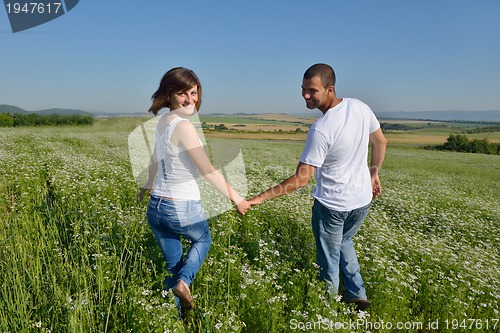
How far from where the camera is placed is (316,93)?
11.7 feet

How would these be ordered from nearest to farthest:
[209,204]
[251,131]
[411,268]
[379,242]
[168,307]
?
[168,307], [411,268], [379,242], [209,204], [251,131]

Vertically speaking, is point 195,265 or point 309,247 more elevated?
point 195,265

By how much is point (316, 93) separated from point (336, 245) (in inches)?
65.4

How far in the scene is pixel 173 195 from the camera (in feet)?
10.6

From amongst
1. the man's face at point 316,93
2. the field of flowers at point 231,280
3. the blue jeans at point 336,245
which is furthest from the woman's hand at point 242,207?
the man's face at point 316,93

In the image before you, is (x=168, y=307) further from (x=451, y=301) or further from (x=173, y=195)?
(x=451, y=301)

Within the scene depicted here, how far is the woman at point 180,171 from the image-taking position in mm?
3096

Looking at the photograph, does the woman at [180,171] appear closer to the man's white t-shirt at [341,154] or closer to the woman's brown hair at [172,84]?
the woman's brown hair at [172,84]

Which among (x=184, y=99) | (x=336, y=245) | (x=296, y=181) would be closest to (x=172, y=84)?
(x=184, y=99)

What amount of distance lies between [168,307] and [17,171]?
849cm

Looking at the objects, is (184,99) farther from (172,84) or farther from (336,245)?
(336,245)

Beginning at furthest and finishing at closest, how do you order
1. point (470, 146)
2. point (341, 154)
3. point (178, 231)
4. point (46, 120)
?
point (46, 120)
point (470, 146)
point (341, 154)
point (178, 231)

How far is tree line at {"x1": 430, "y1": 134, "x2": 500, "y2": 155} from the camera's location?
172ft

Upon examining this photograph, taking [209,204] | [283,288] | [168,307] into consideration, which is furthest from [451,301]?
[209,204]
